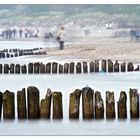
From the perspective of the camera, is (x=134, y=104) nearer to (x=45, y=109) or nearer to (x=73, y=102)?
(x=73, y=102)

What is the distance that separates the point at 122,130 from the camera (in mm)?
34750

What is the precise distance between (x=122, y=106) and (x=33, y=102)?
1.71 ft

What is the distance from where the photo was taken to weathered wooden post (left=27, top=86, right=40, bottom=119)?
34.8m

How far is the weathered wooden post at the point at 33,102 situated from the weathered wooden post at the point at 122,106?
47 cm

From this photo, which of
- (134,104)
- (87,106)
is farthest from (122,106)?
(87,106)

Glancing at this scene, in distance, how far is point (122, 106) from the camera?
1369 inches

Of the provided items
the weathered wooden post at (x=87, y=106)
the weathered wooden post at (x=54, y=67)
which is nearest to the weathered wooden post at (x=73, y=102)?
the weathered wooden post at (x=87, y=106)

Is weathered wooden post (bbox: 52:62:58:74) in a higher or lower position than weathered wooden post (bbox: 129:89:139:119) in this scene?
higher

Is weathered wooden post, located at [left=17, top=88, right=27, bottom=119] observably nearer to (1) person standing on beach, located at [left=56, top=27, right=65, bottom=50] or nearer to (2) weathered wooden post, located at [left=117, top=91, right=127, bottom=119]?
(1) person standing on beach, located at [left=56, top=27, right=65, bottom=50]

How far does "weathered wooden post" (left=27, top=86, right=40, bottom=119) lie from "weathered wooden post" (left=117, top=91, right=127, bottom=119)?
47cm

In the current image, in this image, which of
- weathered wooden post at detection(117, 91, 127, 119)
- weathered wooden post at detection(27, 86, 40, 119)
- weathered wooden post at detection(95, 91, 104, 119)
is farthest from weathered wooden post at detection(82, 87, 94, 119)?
weathered wooden post at detection(27, 86, 40, 119)

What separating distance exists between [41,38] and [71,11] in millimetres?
236

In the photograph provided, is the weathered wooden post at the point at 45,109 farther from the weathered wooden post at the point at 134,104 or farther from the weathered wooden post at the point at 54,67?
the weathered wooden post at the point at 134,104
